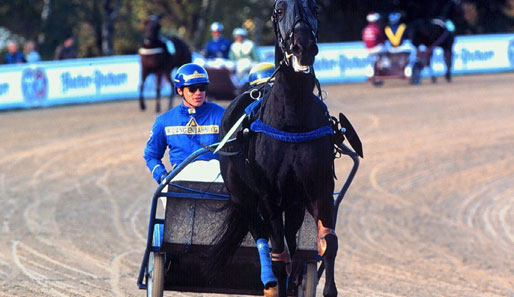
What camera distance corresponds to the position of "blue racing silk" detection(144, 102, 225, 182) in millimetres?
6707

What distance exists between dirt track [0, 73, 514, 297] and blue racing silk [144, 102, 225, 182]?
1.43 m

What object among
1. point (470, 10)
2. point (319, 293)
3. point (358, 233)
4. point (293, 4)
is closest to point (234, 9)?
point (470, 10)

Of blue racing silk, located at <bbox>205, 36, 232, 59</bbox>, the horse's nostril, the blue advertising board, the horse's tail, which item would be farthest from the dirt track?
the horse's nostril

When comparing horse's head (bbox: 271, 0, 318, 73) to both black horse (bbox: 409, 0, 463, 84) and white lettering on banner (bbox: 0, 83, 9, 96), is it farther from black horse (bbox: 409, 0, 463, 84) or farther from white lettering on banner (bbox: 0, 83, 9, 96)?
black horse (bbox: 409, 0, 463, 84)

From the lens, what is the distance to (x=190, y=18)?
36.3 meters

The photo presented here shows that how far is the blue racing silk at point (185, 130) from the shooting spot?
22.0 feet

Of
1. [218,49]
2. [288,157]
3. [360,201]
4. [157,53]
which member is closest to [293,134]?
[288,157]

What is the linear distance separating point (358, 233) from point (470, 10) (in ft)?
82.9

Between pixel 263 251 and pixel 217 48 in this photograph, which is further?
pixel 217 48

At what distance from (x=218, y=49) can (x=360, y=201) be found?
9758 mm

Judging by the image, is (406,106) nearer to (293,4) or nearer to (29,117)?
(29,117)

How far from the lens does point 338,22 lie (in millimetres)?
32531

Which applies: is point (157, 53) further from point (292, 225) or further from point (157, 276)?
point (292, 225)

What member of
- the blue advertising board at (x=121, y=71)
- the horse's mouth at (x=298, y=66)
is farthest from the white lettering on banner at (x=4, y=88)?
the horse's mouth at (x=298, y=66)
